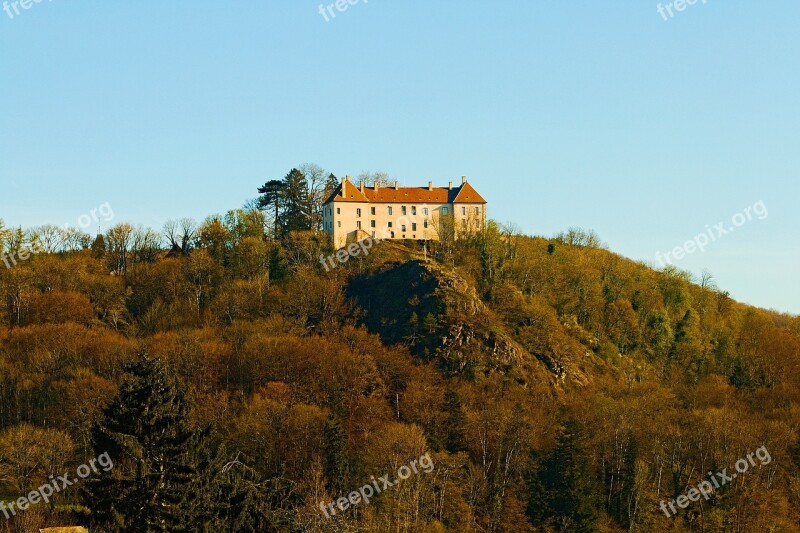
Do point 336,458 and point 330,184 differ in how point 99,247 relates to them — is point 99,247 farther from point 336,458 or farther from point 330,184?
point 336,458

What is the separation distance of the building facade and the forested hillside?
145 inches

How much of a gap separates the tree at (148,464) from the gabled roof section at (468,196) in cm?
7991

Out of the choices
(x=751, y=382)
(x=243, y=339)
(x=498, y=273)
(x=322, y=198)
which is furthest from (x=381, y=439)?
(x=322, y=198)

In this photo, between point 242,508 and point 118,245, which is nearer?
point 242,508

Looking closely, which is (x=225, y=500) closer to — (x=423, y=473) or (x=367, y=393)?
(x=423, y=473)

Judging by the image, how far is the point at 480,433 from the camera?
81250 mm

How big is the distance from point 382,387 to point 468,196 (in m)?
40.1

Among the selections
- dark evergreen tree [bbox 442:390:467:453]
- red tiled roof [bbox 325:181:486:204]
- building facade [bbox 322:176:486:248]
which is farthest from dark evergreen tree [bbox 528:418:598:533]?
red tiled roof [bbox 325:181:486:204]

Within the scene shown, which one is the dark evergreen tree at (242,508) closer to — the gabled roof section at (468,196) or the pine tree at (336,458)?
the pine tree at (336,458)

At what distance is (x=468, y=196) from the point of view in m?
124

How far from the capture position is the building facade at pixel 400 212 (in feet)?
388

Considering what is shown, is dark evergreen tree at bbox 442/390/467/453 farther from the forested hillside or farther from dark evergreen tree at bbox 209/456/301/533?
dark evergreen tree at bbox 209/456/301/533

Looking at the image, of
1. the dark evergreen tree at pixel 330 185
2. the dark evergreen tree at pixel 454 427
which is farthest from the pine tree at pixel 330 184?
the dark evergreen tree at pixel 454 427

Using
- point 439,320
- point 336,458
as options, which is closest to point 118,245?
point 439,320
